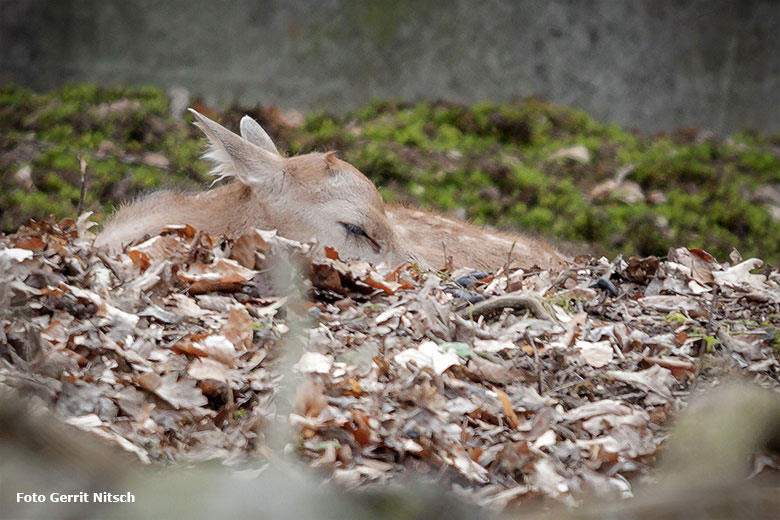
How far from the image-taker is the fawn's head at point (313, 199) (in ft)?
19.2

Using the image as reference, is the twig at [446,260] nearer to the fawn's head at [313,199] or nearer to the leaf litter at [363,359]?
the fawn's head at [313,199]

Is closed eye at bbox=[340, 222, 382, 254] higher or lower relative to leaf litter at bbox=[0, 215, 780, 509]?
lower

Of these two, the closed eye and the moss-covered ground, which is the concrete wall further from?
the closed eye

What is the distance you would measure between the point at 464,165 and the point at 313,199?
5.24m

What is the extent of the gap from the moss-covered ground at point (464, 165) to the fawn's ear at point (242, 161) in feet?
9.16

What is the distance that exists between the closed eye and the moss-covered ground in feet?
10.9

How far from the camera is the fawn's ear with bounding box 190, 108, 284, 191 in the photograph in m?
5.86

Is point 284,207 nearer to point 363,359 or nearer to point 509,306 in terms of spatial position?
point 509,306

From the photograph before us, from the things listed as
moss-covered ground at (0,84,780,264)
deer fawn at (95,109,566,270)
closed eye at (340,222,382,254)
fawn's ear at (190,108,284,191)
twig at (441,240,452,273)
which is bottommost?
moss-covered ground at (0,84,780,264)

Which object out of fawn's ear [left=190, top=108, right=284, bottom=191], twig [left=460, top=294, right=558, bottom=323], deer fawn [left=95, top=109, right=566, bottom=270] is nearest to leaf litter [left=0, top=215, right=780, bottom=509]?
twig [left=460, top=294, right=558, bottom=323]

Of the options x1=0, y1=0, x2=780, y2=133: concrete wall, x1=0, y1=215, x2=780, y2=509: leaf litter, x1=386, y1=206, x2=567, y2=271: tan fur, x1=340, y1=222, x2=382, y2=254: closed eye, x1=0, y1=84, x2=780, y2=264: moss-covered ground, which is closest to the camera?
x1=0, y1=215, x2=780, y2=509: leaf litter

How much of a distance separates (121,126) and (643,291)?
742 centimetres

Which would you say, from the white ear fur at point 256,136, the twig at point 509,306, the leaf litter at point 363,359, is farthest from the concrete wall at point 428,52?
the twig at point 509,306

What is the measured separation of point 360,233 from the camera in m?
5.92
